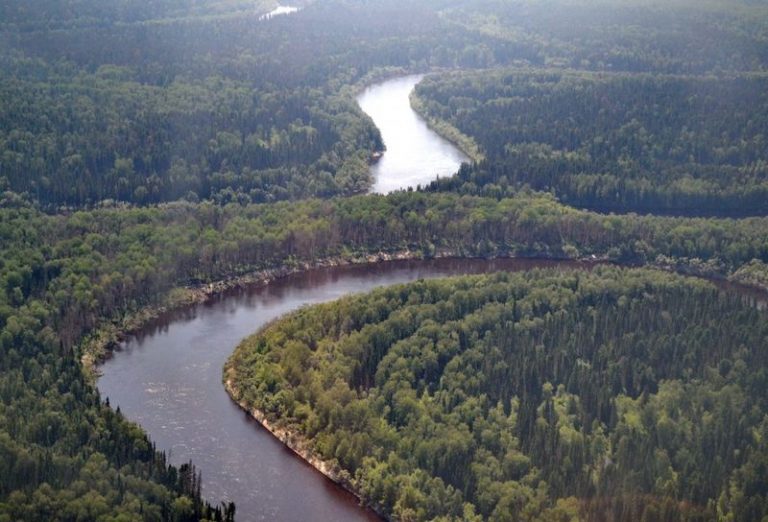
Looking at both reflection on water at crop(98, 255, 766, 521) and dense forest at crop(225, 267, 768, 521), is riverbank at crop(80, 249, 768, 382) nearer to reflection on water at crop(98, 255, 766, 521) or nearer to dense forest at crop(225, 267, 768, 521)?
reflection on water at crop(98, 255, 766, 521)

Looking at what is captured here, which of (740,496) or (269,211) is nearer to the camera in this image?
(740,496)

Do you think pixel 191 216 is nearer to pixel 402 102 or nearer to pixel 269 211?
pixel 269 211

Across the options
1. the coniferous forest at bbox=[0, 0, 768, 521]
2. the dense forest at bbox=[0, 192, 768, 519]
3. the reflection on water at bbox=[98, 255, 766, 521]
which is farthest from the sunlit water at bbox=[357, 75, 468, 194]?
the reflection on water at bbox=[98, 255, 766, 521]

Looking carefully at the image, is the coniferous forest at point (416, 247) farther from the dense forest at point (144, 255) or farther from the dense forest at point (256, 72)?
the dense forest at point (256, 72)

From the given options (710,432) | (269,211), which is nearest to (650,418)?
(710,432)

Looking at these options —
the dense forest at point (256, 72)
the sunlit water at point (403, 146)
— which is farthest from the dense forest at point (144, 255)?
the sunlit water at point (403, 146)

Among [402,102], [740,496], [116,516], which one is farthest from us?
[402,102]

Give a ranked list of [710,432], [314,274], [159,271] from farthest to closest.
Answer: [314,274] → [159,271] → [710,432]
